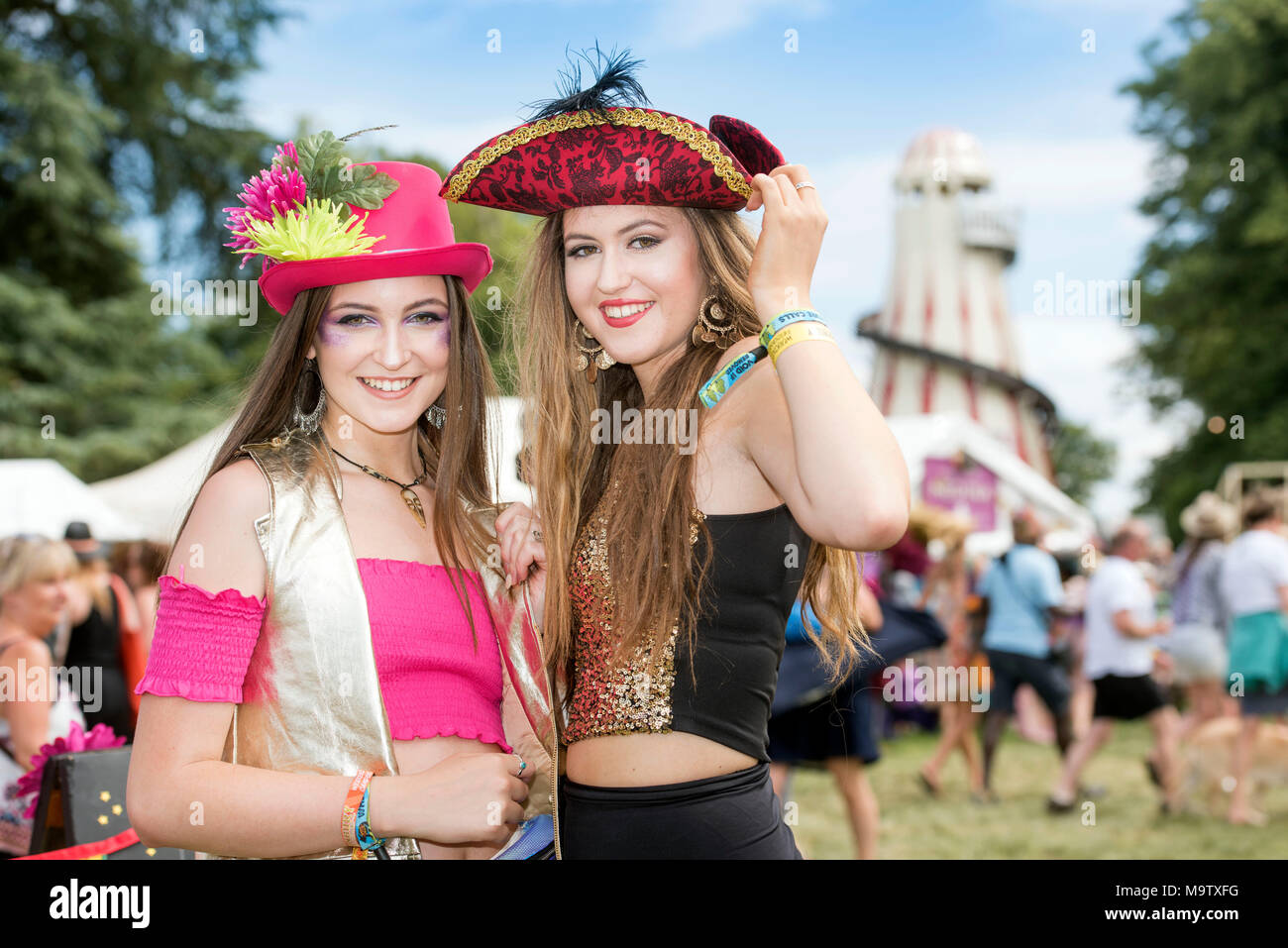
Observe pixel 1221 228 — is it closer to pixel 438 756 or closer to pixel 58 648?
pixel 58 648

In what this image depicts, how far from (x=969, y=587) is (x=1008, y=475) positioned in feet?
17.2

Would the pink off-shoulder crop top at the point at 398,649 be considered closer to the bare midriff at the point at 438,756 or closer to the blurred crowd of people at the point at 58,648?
the bare midriff at the point at 438,756

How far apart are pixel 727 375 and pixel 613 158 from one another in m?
0.47

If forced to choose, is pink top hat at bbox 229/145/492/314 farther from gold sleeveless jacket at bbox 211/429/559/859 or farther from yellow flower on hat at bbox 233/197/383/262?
gold sleeveless jacket at bbox 211/429/559/859

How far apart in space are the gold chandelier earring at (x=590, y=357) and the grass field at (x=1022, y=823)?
444cm

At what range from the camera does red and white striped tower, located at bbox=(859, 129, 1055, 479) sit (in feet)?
91.6

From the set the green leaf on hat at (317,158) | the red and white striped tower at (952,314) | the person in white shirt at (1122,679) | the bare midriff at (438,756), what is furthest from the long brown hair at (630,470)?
the red and white striped tower at (952,314)

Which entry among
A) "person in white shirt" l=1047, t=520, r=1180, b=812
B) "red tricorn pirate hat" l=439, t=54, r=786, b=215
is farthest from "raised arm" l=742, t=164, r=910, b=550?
"person in white shirt" l=1047, t=520, r=1180, b=812

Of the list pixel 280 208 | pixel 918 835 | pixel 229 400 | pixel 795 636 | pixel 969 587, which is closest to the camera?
pixel 280 208

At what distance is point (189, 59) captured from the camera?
1584cm

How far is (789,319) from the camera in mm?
1662

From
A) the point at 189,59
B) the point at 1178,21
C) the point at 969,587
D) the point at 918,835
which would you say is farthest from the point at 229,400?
the point at 1178,21
